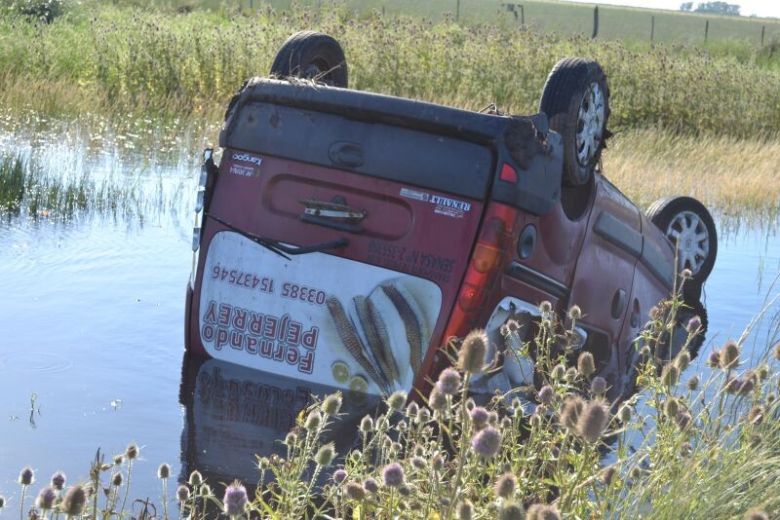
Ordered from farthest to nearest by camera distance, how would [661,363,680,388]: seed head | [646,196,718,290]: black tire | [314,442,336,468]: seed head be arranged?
[646,196,718,290]: black tire
[661,363,680,388]: seed head
[314,442,336,468]: seed head

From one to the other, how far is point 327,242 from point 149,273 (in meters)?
3.57

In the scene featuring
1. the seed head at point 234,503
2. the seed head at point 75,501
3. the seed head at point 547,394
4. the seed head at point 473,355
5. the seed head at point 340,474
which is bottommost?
the seed head at point 340,474

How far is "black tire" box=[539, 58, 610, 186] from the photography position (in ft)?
23.6

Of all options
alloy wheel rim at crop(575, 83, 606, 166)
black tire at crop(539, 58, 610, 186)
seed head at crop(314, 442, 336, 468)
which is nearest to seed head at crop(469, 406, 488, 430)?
seed head at crop(314, 442, 336, 468)

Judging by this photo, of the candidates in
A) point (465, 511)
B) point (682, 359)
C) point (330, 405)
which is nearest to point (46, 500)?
point (330, 405)

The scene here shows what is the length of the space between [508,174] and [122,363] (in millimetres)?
2434

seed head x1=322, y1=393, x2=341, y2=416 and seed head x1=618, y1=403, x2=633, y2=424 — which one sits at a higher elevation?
seed head x1=322, y1=393, x2=341, y2=416

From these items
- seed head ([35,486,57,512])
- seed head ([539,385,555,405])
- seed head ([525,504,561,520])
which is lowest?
seed head ([539,385,555,405])

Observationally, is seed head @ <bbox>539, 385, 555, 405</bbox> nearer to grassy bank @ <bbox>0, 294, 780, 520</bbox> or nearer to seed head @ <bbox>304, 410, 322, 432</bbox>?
grassy bank @ <bbox>0, 294, 780, 520</bbox>

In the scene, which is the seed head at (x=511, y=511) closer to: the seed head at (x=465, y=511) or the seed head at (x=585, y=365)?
the seed head at (x=465, y=511)

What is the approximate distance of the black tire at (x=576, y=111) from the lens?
7.21 metres

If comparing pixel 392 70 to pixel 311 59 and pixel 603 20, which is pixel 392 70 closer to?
pixel 311 59

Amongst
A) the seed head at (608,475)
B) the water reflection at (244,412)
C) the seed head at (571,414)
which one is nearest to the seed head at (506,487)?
the seed head at (571,414)

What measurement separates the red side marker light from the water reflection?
1119 mm
